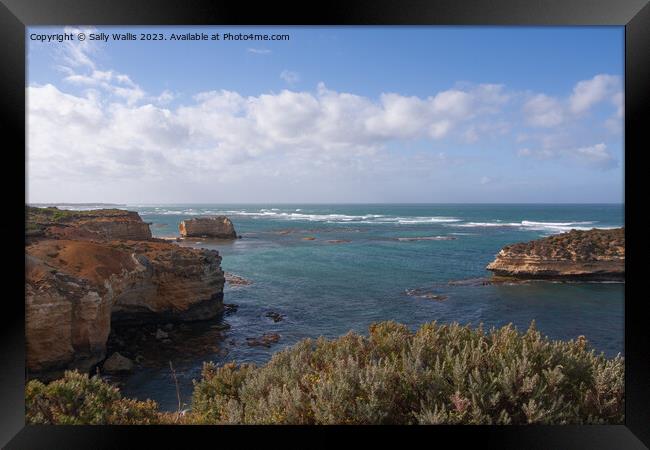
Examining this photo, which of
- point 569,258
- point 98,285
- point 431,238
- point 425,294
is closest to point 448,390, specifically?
point 98,285

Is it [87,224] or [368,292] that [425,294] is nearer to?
[368,292]

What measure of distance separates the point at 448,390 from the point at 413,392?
0.75 ft

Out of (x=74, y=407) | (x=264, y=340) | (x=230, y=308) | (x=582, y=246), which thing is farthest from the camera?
(x=582, y=246)

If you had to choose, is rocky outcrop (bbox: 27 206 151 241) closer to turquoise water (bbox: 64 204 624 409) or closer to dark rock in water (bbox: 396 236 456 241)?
turquoise water (bbox: 64 204 624 409)

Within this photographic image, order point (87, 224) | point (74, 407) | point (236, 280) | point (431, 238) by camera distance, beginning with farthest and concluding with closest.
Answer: point (431, 238), point (236, 280), point (87, 224), point (74, 407)

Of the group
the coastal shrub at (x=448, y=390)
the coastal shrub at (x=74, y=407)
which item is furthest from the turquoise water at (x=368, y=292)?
the coastal shrub at (x=448, y=390)

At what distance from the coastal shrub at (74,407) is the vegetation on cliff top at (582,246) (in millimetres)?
12784

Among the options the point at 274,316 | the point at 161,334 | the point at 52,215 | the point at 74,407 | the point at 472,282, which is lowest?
the point at 274,316

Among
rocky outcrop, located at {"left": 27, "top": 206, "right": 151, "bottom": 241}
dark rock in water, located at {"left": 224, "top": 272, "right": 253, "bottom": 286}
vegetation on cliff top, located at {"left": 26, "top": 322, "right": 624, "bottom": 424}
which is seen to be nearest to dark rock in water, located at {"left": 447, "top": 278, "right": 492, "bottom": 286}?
dark rock in water, located at {"left": 224, "top": 272, "right": 253, "bottom": 286}

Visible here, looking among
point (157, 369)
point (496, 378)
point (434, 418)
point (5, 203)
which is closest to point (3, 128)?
point (5, 203)

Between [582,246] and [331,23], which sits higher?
[331,23]

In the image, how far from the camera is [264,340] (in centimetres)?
899

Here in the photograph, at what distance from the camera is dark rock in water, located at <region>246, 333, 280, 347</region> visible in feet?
28.6

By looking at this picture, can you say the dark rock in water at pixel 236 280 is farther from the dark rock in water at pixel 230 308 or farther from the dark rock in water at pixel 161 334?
the dark rock in water at pixel 161 334
